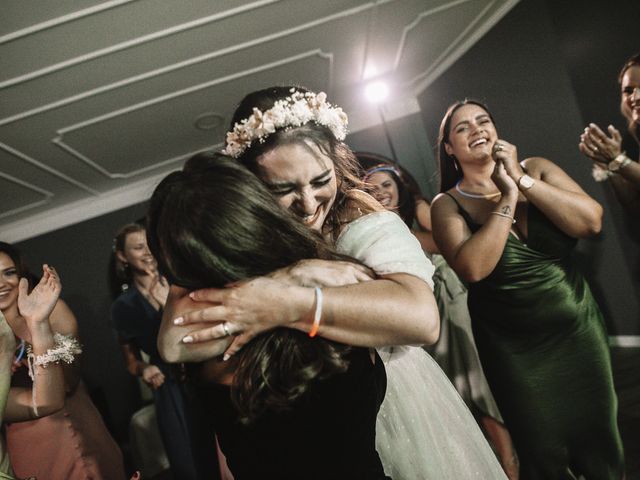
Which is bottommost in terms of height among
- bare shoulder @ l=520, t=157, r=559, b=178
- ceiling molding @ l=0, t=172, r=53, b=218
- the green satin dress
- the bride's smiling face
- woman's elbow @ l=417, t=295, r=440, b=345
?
the green satin dress

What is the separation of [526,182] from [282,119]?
1192mm

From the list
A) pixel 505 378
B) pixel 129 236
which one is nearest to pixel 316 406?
pixel 505 378

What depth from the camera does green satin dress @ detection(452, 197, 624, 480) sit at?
6.27ft

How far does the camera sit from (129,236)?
3395mm

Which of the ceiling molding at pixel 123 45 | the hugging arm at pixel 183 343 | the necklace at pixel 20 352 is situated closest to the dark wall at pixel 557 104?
the ceiling molding at pixel 123 45

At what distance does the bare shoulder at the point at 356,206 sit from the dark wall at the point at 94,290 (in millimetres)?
6041

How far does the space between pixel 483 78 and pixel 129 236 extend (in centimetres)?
434

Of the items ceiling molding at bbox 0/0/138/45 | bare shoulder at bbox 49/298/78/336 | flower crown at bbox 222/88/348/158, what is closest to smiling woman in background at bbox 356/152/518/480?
flower crown at bbox 222/88/348/158

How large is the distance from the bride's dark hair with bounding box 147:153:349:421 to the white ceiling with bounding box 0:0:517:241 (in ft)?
8.95

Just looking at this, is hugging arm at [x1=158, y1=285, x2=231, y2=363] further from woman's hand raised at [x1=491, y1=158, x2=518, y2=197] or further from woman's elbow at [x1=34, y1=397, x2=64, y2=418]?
woman's hand raised at [x1=491, y1=158, x2=518, y2=197]

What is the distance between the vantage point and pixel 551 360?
1961 mm

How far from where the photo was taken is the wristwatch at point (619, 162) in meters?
2.44

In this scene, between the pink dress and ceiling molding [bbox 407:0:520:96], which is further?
ceiling molding [bbox 407:0:520:96]

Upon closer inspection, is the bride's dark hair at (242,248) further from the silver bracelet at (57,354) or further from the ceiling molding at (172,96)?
the ceiling molding at (172,96)
